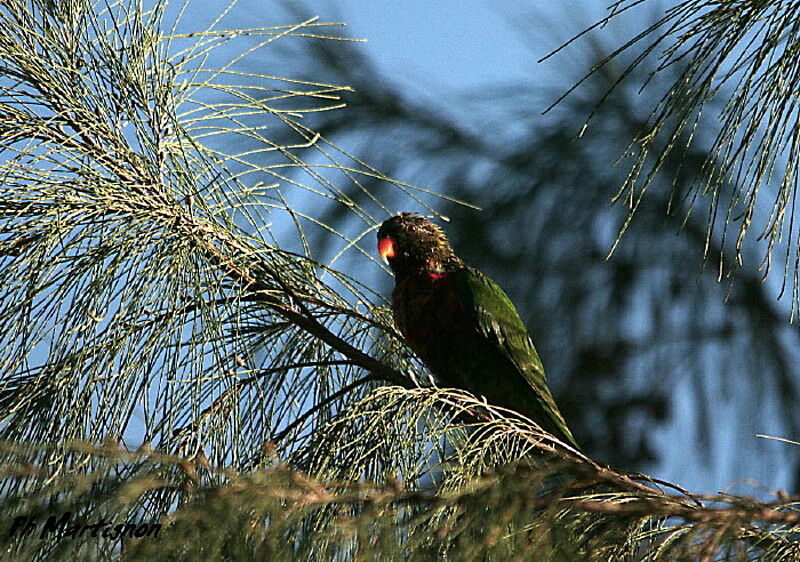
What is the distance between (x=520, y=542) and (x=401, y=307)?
83 centimetres

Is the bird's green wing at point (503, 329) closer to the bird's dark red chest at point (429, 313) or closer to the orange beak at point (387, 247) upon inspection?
the bird's dark red chest at point (429, 313)

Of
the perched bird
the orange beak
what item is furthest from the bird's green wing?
the orange beak

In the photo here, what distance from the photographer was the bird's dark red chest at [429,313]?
4.90 ft

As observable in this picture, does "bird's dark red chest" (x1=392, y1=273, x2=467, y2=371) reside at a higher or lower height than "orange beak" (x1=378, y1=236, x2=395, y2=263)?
lower

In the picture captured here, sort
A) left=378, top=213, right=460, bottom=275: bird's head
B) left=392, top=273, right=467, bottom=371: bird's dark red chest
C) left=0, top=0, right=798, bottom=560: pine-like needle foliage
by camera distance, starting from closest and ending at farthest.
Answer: left=0, top=0, right=798, bottom=560: pine-like needle foliage → left=392, top=273, right=467, bottom=371: bird's dark red chest → left=378, top=213, right=460, bottom=275: bird's head

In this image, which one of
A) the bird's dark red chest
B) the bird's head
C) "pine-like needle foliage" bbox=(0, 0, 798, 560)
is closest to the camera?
"pine-like needle foliage" bbox=(0, 0, 798, 560)

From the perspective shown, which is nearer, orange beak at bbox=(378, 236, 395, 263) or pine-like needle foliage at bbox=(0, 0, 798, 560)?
pine-like needle foliage at bbox=(0, 0, 798, 560)

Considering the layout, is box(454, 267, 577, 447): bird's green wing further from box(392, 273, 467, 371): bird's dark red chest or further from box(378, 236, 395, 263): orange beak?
box(378, 236, 395, 263): orange beak

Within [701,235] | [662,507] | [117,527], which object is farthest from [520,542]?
[701,235]

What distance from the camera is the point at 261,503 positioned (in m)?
0.66

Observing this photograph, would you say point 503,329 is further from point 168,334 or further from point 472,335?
point 168,334

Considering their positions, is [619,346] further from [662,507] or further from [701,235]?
[662,507]

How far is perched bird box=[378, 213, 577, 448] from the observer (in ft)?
5.06

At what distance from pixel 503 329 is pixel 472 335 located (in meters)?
0.05
